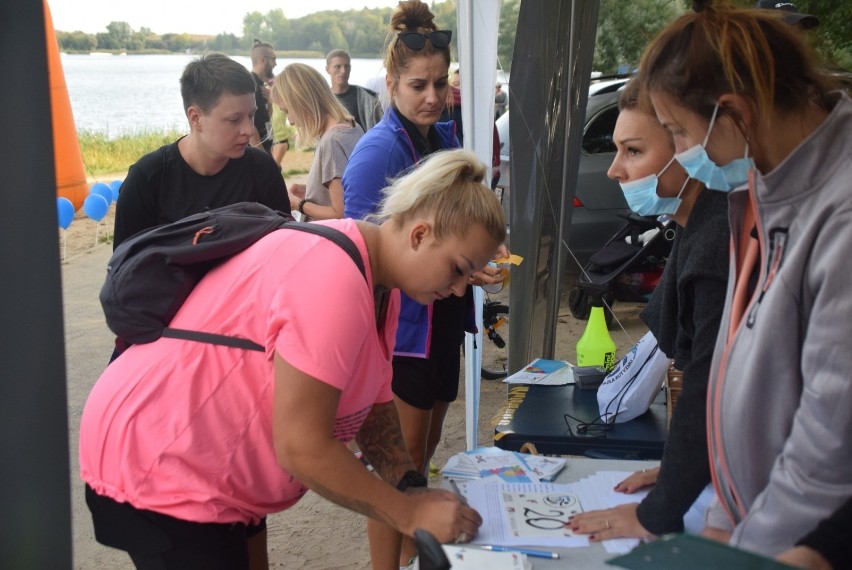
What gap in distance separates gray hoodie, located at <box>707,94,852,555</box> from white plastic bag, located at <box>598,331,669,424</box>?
1034 millimetres

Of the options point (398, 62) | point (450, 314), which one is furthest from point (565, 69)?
point (450, 314)

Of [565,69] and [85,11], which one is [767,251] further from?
[85,11]

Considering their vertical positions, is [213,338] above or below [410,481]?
above

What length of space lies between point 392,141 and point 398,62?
0.31 m

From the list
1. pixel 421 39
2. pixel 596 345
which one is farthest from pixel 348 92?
pixel 596 345

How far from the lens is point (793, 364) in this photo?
1226mm

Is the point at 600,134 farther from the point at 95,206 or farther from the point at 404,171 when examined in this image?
the point at 95,206

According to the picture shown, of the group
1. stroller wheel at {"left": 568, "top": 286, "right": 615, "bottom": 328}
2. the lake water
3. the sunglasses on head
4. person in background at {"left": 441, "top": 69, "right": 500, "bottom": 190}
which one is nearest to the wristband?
the sunglasses on head

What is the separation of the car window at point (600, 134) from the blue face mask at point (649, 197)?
5.28 m

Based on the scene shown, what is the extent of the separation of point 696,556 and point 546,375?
1876 mm

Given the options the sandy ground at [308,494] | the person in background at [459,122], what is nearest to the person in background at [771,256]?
the sandy ground at [308,494]

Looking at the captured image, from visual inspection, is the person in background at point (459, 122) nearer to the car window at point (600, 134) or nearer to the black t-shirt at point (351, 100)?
the black t-shirt at point (351, 100)

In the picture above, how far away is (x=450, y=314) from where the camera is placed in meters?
2.79

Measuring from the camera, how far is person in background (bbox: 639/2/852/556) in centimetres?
117
